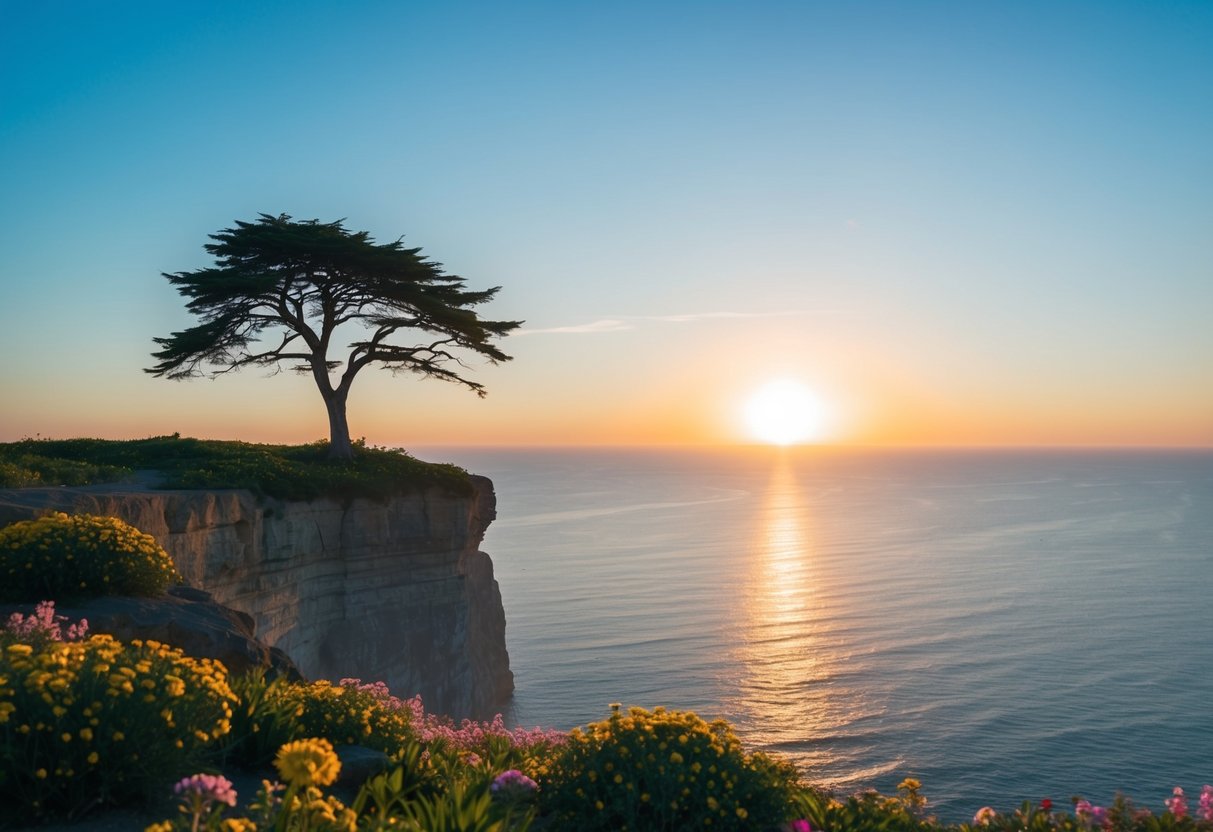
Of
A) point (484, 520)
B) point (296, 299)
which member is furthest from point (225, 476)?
point (484, 520)

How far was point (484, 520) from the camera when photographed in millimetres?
32906

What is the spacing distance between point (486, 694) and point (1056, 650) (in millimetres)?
40260

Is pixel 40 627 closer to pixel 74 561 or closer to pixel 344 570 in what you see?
pixel 74 561

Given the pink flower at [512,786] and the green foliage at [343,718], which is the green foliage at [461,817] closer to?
the pink flower at [512,786]

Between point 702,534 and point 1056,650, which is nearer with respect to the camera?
point 1056,650

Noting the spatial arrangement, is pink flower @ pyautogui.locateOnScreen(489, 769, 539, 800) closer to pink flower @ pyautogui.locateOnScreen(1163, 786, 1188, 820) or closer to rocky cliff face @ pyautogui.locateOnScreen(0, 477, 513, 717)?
pink flower @ pyautogui.locateOnScreen(1163, 786, 1188, 820)

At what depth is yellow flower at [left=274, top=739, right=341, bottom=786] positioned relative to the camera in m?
4.25

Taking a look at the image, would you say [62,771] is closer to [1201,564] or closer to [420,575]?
[420,575]

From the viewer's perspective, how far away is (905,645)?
58.2m

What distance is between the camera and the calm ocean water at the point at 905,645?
39.8 metres

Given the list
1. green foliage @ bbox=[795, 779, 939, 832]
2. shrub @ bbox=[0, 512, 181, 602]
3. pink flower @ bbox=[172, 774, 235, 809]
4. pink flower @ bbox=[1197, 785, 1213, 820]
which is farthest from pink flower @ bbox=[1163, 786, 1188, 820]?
shrub @ bbox=[0, 512, 181, 602]

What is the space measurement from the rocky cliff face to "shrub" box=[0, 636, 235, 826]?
433 inches

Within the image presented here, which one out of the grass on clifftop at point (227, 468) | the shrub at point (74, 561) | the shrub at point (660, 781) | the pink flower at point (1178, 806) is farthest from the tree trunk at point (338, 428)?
the pink flower at point (1178, 806)

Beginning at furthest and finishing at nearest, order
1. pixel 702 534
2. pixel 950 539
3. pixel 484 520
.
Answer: pixel 702 534 → pixel 950 539 → pixel 484 520
